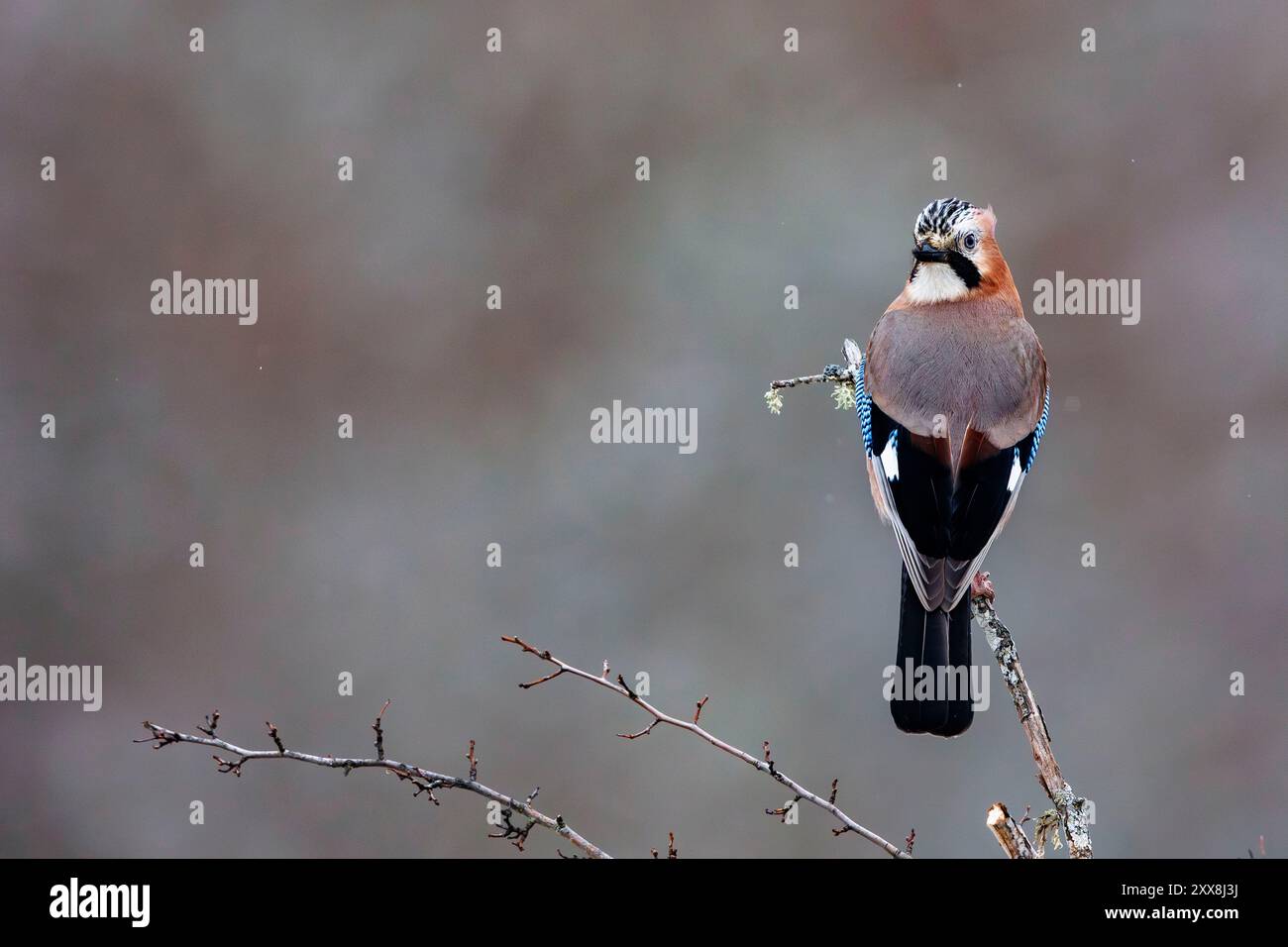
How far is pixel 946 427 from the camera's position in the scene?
387 cm

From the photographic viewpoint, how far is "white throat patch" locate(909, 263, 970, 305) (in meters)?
4.18

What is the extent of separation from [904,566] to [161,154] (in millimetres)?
7753

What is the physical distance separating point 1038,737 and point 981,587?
103 cm

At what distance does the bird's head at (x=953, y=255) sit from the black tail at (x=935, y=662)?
1.00 meters

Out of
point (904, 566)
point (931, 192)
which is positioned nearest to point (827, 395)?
point (931, 192)

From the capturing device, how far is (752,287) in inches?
362

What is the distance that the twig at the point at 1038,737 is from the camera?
2.57 m

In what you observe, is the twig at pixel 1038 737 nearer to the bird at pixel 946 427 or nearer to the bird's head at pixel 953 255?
the bird at pixel 946 427

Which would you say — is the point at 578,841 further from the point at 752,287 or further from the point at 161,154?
the point at 161,154

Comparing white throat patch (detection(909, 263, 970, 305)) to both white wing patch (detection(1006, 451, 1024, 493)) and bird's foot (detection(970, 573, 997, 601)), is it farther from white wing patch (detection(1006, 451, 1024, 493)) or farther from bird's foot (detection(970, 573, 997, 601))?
bird's foot (detection(970, 573, 997, 601))
